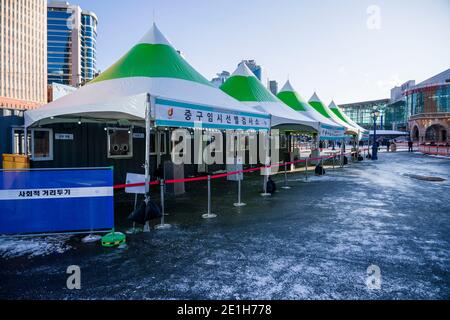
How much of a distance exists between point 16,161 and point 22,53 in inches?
6175

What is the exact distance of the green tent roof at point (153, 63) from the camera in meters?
8.70

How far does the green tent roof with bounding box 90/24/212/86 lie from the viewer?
8.70 meters

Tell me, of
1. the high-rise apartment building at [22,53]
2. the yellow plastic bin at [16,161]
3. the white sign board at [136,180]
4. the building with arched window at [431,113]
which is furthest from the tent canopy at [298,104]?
the high-rise apartment building at [22,53]

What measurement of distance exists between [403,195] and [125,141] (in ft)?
36.4

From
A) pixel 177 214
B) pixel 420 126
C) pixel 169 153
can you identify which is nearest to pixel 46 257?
pixel 177 214

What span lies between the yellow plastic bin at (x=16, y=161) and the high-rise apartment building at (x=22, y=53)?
134 metres

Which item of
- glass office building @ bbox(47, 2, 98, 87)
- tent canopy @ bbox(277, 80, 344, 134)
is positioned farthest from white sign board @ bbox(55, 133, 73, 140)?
glass office building @ bbox(47, 2, 98, 87)

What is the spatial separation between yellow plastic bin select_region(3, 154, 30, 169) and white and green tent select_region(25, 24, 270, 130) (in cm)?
141

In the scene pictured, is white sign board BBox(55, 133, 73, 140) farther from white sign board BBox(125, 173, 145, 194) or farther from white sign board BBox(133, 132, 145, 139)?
white sign board BBox(125, 173, 145, 194)

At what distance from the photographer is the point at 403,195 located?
459 inches

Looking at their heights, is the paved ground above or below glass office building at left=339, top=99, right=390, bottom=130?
below

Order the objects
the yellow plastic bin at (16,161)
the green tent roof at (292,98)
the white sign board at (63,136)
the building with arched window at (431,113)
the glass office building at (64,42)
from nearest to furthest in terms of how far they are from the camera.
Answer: the yellow plastic bin at (16,161)
the white sign board at (63,136)
the green tent roof at (292,98)
the building with arched window at (431,113)
the glass office building at (64,42)

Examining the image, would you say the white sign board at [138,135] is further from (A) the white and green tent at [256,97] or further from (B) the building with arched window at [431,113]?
(B) the building with arched window at [431,113]

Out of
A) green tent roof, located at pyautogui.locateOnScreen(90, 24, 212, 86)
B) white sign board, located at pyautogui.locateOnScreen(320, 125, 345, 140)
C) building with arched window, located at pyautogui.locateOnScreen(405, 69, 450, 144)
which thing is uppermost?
building with arched window, located at pyautogui.locateOnScreen(405, 69, 450, 144)
